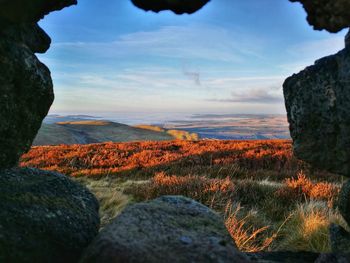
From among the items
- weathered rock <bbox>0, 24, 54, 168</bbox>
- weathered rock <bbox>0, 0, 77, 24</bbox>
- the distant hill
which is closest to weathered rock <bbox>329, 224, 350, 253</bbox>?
weathered rock <bbox>0, 24, 54, 168</bbox>

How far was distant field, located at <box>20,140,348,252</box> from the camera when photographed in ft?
25.2

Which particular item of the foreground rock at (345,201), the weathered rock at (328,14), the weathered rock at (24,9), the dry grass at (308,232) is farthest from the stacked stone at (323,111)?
the dry grass at (308,232)

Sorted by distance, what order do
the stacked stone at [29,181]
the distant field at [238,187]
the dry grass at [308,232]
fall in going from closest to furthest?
the stacked stone at [29,181]
the dry grass at [308,232]
the distant field at [238,187]

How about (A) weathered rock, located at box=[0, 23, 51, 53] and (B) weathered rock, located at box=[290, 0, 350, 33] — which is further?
(A) weathered rock, located at box=[0, 23, 51, 53]

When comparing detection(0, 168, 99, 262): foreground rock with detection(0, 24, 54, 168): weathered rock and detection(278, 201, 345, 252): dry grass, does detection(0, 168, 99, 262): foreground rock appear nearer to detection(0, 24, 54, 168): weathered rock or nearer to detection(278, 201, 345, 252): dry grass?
detection(0, 24, 54, 168): weathered rock

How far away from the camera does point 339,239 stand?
4316mm

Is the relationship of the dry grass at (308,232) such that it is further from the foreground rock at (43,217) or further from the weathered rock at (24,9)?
the weathered rock at (24,9)

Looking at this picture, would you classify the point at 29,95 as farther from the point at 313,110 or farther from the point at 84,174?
the point at 84,174

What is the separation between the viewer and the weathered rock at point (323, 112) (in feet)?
10.3

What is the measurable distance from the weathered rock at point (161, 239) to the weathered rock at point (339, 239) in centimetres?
147

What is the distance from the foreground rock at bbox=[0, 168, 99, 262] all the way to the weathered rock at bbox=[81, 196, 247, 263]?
0.45m

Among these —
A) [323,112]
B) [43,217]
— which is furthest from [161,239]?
[323,112]

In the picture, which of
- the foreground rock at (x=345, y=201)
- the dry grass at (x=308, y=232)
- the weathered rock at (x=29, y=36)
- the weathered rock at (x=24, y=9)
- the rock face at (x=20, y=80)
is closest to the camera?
the weathered rock at (x=24, y=9)

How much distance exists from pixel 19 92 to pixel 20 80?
12 cm
